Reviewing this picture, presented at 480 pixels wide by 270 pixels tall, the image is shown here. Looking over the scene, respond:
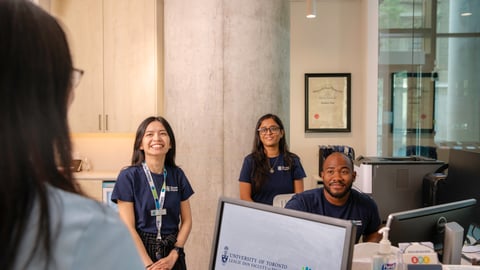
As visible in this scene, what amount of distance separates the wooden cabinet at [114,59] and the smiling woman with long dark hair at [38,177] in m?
3.82

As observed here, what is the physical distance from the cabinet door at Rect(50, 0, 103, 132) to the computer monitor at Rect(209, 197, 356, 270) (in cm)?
351

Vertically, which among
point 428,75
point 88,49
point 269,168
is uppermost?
point 88,49

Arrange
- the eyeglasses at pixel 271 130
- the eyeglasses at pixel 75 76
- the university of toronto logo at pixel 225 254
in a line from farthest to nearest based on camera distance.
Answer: the eyeglasses at pixel 271 130 < the university of toronto logo at pixel 225 254 < the eyeglasses at pixel 75 76

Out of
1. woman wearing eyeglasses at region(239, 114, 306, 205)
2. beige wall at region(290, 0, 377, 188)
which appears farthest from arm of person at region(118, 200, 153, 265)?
beige wall at region(290, 0, 377, 188)

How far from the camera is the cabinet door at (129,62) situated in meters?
4.38

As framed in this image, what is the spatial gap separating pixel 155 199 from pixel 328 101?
366 centimetres

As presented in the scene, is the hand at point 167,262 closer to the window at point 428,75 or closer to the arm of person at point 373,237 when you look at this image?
the arm of person at point 373,237

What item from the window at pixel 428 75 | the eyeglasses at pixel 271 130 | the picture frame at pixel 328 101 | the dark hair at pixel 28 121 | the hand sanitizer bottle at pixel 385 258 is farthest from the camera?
the picture frame at pixel 328 101

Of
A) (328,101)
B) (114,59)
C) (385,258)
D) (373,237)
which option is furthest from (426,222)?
(328,101)

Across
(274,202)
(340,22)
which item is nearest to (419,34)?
(340,22)

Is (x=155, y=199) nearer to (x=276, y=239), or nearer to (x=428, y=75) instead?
(x=276, y=239)

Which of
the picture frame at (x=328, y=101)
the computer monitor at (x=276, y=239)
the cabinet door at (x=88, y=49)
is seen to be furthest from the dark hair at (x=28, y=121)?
the picture frame at (x=328, y=101)

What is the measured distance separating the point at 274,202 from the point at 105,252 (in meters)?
2.34

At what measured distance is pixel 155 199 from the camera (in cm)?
252
